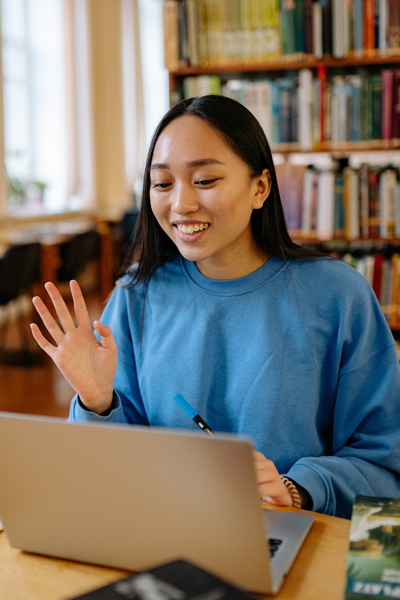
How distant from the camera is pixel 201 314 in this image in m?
1.29

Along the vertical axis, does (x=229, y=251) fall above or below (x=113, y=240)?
above

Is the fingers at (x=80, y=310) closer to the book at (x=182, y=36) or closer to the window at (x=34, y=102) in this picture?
the book at (x=182, y=36)

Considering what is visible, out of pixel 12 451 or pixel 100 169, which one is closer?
pixel 12 451

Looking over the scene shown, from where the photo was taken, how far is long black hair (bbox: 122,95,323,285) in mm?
1225

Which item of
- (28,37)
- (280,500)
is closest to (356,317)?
(280,500)

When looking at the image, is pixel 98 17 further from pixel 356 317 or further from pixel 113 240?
pixel 356 317

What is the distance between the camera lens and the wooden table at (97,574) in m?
0.75

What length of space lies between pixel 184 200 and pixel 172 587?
81 cm

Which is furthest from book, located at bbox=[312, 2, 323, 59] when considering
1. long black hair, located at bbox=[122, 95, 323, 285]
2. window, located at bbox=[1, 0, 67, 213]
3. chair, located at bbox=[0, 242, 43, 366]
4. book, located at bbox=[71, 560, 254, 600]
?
window, located at bbox=[1, 0, 67, 213]

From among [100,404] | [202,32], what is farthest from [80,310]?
[202,32]

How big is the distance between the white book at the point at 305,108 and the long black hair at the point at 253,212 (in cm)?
156

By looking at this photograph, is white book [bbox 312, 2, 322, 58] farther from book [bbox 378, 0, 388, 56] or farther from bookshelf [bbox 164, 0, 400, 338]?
book [bbox 378, 0, 388, 56]

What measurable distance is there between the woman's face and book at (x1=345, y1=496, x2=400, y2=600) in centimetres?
56

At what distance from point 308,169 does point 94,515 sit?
2287mm
